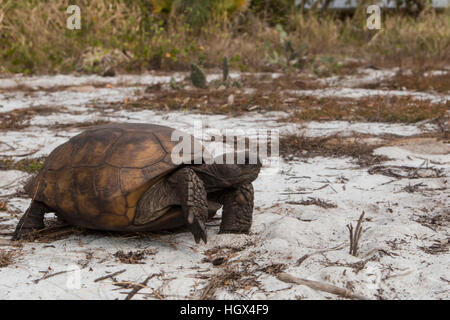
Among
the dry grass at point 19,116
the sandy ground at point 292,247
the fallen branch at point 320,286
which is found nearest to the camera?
the fallen branch at point 320,286

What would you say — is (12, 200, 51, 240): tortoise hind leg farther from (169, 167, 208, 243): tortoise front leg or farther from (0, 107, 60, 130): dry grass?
(0, 107, 60, 130): dry grass

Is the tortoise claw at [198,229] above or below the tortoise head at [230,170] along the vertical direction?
below

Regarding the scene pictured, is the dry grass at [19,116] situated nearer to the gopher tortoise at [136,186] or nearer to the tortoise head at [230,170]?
the gopher tortoise at [136,186]

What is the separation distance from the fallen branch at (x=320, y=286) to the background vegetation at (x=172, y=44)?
22.6 ft

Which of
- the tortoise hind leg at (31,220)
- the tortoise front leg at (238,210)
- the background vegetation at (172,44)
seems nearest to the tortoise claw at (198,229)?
the tortoise front leg at (238,210)

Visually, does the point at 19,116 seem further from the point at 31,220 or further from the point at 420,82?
the point at 420,82

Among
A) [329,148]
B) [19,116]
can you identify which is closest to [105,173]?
[329,148]

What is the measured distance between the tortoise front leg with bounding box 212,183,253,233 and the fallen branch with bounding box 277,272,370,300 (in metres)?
0.63

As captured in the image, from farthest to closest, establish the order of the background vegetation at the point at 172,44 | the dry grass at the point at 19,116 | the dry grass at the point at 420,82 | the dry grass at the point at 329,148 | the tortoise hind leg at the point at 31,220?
the background vegetation at the point at 172,44 < the dry grass at the point at 420,82 < the dry grass at the point at 19,116 < the dry grass at the point at 329,148 < the tortoise hind leg at the point at 31,220

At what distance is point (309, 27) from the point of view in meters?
11.9

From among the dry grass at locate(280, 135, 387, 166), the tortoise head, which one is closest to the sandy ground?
the dry grass at locate(280, 135, 387, 166)

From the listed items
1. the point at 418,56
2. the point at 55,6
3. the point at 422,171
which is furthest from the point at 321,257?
the point at 55,6

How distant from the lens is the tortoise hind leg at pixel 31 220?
8.43 feet
